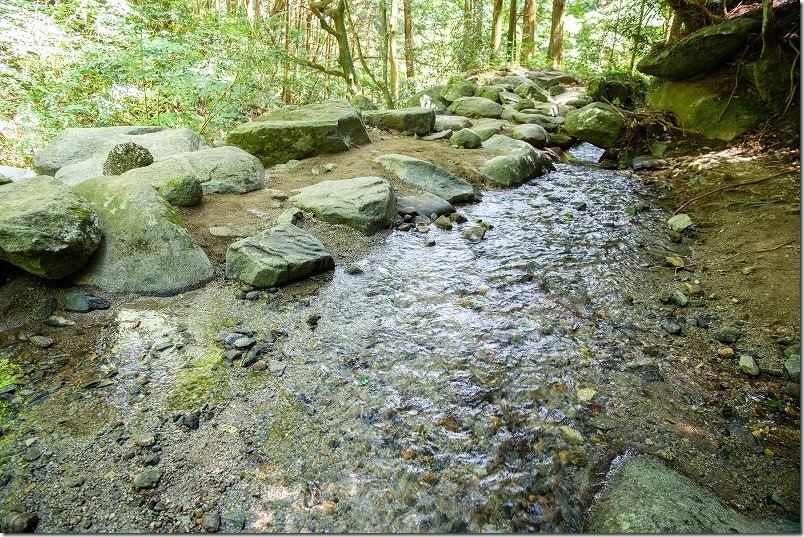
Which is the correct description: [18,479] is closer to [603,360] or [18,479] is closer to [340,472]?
[340,472]

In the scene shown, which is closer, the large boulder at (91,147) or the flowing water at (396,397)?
the flowing water at (396,397)

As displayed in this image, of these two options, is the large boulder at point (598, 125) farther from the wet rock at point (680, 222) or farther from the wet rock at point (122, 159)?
the wet rock at point (122, 159)

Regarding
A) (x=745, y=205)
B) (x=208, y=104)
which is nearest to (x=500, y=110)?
(x=745, y=205)

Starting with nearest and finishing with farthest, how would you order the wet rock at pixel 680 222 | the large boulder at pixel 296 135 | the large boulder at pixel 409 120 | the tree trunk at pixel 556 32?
the wet rock at pixel 680 222
the large boulder at pixel 296 135
the large boulder at pixel 409 120
the tree trunk at pixel 556 32

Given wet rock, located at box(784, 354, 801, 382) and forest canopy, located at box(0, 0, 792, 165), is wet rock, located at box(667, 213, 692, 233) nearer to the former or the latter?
wet rock, located at box(784, 354, 801, 382)

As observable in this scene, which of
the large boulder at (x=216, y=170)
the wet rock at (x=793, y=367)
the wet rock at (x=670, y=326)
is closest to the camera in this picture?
the wet rock at (x=793, y=367)

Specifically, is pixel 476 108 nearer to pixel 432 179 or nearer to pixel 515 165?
pixel 515 165

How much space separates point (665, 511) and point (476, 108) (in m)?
9.24

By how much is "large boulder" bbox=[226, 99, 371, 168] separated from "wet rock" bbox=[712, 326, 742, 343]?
5271 millimetres

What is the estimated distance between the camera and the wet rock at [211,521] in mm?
1521

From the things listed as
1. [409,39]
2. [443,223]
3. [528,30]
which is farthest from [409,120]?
[528,30]

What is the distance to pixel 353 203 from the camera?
13.8 ft

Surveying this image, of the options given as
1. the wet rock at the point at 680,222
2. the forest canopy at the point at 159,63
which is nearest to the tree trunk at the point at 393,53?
the forest canopy at the point at 159,63

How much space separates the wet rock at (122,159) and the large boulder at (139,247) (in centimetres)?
108
